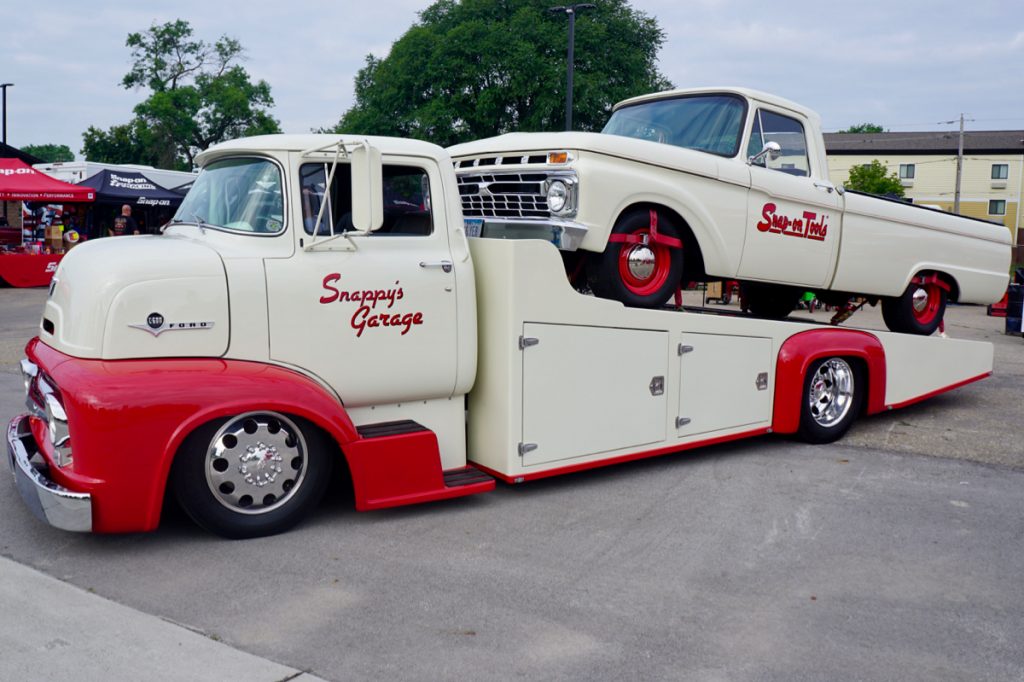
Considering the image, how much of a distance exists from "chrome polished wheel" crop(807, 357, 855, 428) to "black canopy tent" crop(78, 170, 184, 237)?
64.9 feet

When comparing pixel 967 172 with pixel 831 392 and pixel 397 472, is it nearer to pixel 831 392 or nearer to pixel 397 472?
pixel 831 392

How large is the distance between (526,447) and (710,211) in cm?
237

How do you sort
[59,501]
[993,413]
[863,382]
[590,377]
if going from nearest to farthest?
[59,501] < [590,377] < [863,382] < [993,413]

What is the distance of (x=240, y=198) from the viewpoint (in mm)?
5082

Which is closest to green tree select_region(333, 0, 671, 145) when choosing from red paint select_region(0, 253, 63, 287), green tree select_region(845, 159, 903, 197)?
red paint select_region(0, 253, 63, 287)

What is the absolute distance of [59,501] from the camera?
13.8 feet

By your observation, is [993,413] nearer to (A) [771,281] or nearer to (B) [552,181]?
(A) [771,281]

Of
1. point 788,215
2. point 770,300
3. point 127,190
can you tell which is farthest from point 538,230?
point 127,190

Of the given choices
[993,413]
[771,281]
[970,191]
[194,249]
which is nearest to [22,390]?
[194,249]

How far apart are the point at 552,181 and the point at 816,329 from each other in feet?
9.57

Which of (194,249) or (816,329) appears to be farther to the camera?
(816,329)

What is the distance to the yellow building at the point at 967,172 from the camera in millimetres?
68062

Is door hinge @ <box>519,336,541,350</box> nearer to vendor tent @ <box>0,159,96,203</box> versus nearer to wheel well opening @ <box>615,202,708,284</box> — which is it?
wheel well opening @ <box>615,202,708,284</box>

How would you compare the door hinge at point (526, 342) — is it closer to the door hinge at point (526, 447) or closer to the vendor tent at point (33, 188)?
the door hinge at point (526, 447)
